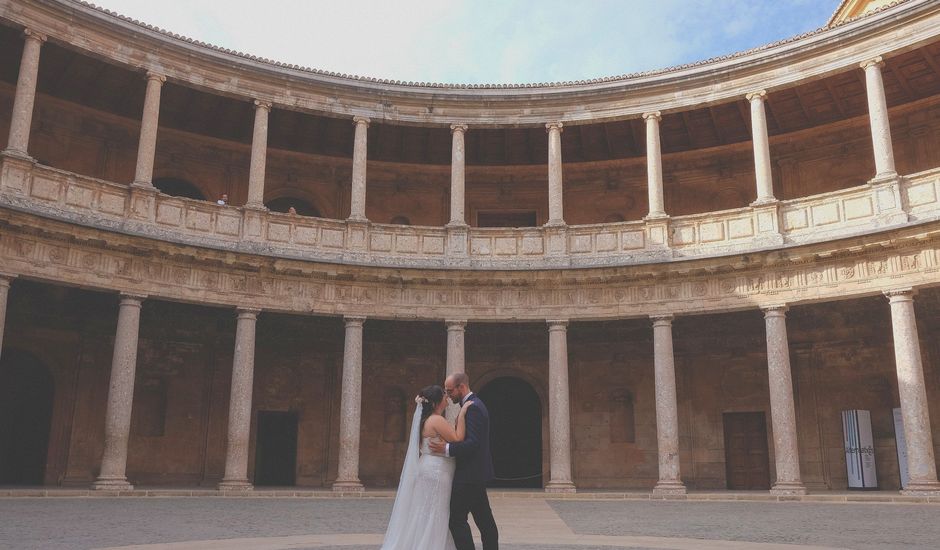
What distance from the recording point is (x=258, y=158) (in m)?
19.6

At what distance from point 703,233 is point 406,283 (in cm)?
681

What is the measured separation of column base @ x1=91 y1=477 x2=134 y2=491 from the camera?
16.3m

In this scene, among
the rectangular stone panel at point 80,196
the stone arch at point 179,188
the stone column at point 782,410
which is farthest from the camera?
the stone arch at point 179,188

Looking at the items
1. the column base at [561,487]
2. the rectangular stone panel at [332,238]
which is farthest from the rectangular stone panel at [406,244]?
the column base at [561,487]

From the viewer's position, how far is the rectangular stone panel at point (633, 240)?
19703 millimetres

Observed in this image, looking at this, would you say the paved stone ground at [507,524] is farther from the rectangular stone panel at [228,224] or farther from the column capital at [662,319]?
the rectangular stone panel at [228,224]

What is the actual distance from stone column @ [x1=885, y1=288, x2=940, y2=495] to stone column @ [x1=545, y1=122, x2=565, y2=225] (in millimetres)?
7303

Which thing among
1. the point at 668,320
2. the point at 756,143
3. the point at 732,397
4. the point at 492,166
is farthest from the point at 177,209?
the point at 732,397

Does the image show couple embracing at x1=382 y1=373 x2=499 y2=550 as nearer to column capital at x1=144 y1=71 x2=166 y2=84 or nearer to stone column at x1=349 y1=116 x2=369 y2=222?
stone column at x1=349 y1=116 x2=369 y2=222

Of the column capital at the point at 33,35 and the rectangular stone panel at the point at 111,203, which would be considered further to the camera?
the rectangular stone panel at the point at 111,203

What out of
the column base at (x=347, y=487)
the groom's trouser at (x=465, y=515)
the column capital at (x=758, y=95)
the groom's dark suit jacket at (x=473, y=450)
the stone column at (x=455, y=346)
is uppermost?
the column capital at (x=758, y=95)

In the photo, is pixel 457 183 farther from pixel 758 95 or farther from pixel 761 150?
pixel 758 95

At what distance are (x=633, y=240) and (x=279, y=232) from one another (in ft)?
26.5

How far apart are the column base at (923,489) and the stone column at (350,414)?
426 inches
